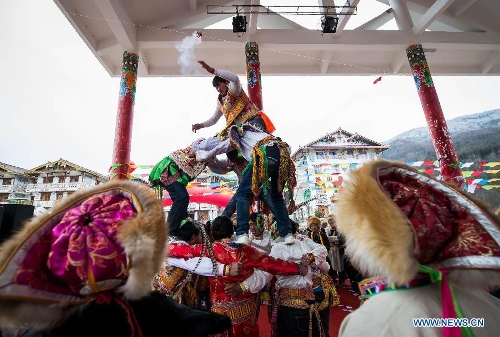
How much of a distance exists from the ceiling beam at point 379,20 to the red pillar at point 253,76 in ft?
11.6

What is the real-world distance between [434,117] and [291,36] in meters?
4.31

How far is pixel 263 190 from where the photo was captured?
8.98ft

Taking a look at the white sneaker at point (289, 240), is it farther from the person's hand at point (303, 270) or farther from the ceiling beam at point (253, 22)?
the ceiling beam at point (253, 22)

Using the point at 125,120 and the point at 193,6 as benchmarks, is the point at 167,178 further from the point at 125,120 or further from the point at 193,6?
the point at 193,6

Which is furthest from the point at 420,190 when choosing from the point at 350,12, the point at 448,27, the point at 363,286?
the point at 448,27

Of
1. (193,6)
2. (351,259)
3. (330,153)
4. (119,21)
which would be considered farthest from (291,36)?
(330,153)

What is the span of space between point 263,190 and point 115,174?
4.59m

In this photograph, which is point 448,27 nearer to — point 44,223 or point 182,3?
point 182,3

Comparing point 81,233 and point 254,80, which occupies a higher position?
point 254,80

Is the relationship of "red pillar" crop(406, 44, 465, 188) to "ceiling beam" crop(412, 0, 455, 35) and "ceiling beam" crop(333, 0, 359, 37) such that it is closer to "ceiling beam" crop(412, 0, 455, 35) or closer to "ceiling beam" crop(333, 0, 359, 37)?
"ceiling beam" crop(412, 0, 455, 35)

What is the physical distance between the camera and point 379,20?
823 cm

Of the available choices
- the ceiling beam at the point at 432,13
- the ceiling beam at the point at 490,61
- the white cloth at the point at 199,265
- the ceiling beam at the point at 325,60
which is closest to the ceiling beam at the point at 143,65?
the ceiling beam at the point at 325,60

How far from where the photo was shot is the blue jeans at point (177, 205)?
2785 millimetres

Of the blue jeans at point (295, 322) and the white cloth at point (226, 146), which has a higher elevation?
the white cloth at point (226, 146)
